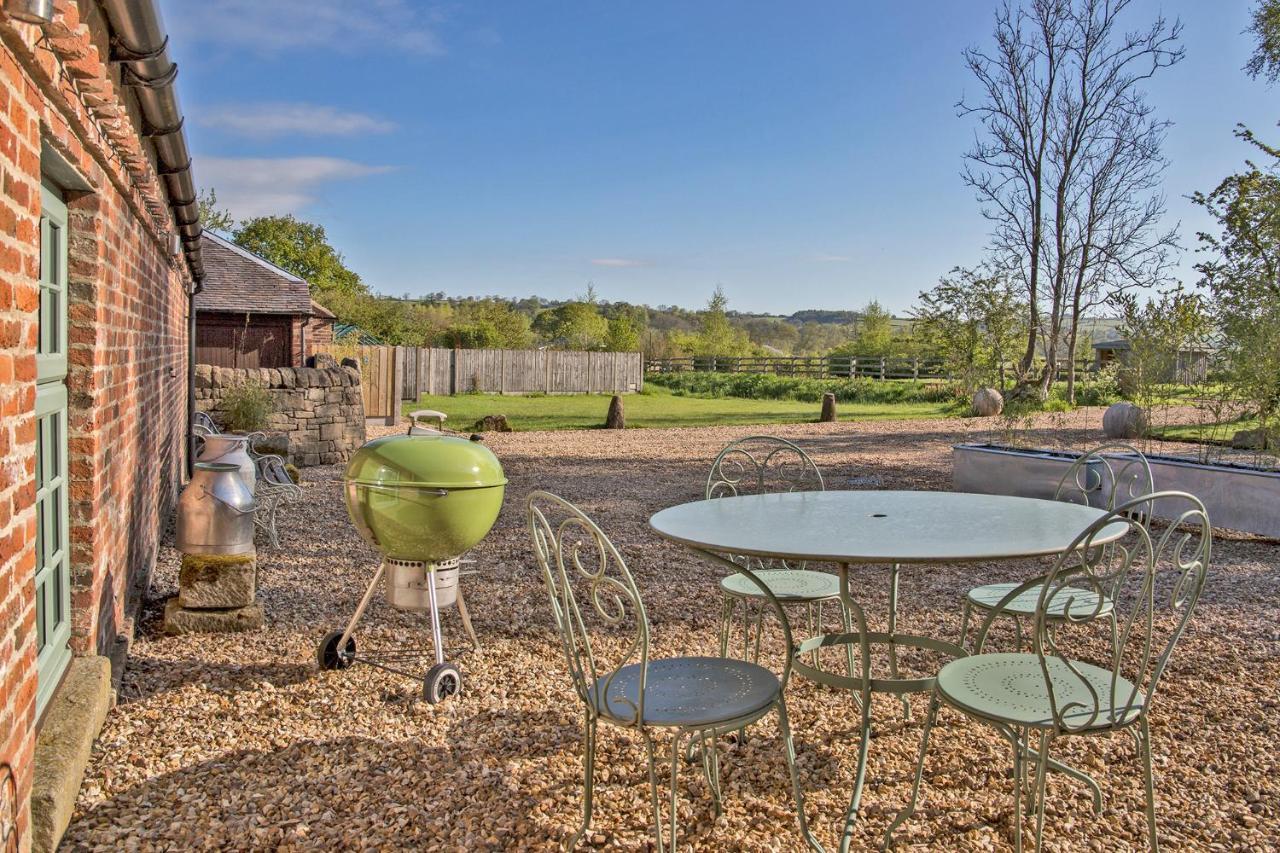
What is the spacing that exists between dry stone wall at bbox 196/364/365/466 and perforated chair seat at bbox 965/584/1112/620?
29.2 ft

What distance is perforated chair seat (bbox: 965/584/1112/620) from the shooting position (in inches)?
130

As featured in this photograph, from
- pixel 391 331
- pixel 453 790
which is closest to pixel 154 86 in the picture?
pixel 453 790

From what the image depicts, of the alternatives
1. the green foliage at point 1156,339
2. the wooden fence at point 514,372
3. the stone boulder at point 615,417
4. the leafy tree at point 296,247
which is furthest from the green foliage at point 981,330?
the leafy tree at point 296,247

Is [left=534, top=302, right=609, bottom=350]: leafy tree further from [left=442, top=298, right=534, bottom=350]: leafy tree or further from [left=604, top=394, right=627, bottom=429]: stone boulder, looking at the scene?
[left=604, top=394, right=627, bottom=429]: stone boulder

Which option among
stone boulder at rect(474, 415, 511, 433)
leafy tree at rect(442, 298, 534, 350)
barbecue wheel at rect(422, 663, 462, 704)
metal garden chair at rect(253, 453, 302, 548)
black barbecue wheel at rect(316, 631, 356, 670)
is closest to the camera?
barbecue wheel at rect(422, 663, 462, 704)

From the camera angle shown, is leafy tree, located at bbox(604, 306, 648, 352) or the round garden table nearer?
the round garden table

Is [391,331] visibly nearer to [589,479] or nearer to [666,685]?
[589,479]

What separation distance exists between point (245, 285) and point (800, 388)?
1593cm

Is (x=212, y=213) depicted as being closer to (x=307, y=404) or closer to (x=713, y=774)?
(x=307, y=404)

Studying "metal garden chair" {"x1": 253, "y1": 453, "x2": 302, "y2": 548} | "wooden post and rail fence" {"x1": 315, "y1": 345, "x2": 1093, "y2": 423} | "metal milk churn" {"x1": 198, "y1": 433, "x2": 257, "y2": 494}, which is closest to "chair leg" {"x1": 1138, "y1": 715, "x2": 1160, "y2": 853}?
"metal milk churn" {"x1": 198, "y1": 433, "x2": 257, "y2": 494}

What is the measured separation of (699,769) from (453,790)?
0.85 meters

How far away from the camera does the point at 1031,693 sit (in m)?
2.74

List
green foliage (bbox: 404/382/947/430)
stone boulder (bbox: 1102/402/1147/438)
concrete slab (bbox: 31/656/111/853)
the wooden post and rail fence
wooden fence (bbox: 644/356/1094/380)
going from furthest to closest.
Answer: wooden fence (bbox: 644/356/1094/380) < the wooden post and rail fence < green foliage (bbox: 404/382/947/430) < stone boulder (bbox: 1102/402/1147/438) < concrete slab (bbox: 31/656/111/853)

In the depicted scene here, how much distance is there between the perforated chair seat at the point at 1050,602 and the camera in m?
3.31
